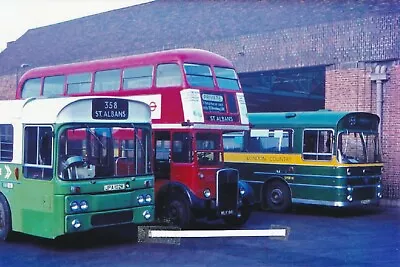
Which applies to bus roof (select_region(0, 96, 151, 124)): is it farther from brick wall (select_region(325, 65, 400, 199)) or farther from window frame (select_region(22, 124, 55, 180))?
brick wall (select_region(325, 65, 400, 199))

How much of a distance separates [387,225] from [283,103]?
50.3 feet

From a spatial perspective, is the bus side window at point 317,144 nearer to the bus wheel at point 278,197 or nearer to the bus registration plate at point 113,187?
the bus wheel at point 278,197

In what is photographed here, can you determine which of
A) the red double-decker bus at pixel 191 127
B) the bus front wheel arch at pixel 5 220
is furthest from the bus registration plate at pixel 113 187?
the bus front wheel arch at pixel 5 220

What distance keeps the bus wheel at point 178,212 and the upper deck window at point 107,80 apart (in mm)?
3259

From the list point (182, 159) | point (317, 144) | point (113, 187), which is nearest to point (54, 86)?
point (182, 159)

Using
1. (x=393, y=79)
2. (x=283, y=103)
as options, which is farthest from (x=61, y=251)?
(x=283, y=103)

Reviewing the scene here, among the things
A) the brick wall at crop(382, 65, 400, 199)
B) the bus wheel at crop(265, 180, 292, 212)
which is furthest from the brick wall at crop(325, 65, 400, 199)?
the bus wheel at crop(265, 180, 292, 212)

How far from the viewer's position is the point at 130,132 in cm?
1070

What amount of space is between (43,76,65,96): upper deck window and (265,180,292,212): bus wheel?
608cm

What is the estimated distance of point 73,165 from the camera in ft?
32.0

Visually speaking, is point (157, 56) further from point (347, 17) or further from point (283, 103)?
point (283, 103)

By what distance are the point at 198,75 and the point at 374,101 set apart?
292 inches

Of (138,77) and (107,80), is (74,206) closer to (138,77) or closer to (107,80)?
(138,77)

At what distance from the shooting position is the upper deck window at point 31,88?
16172mm
